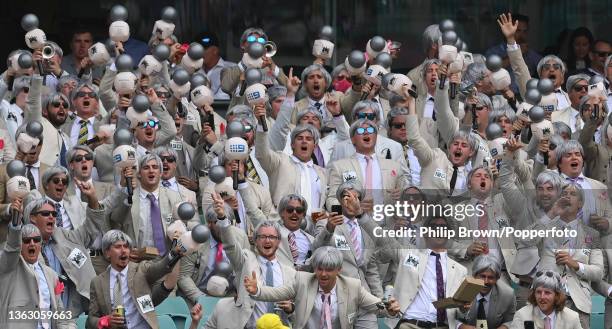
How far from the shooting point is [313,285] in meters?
17.5

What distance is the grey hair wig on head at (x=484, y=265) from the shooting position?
59.7 feet

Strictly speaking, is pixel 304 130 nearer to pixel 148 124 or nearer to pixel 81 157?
pixel 148 124

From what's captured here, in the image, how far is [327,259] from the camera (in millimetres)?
17438

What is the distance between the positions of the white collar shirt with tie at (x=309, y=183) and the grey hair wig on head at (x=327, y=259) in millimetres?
1517

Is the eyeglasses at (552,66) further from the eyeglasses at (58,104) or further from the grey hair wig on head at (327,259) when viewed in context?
the eyeglasses at (58,104)

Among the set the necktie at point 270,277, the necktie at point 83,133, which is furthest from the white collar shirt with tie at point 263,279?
the necktie at point 83,133

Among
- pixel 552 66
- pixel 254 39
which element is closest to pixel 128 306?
pixel 254 39

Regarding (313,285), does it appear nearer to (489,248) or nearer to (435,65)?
(489,248)

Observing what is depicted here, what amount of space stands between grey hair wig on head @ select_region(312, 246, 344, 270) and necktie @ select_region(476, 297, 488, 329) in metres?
1.23

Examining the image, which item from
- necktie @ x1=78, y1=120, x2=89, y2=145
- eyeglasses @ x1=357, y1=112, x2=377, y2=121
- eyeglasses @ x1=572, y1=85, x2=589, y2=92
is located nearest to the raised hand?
eyeglasses @ x1=572, y1=85, x2=589, y2=92

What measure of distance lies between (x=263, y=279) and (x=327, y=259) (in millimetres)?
583

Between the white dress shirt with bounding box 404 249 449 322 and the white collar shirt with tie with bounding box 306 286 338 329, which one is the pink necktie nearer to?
the white dress shirt with bounding box 404 249 449 322

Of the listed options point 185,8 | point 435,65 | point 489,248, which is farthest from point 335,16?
point 489,248

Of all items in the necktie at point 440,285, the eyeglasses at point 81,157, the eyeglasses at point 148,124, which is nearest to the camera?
the necktie at point 440,285
